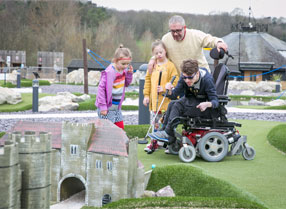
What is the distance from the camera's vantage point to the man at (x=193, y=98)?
18.4ft

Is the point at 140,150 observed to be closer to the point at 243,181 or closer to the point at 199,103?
the point at 199,103

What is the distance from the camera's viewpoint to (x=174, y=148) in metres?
6.15

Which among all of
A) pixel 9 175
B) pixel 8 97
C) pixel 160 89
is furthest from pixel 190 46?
pixel 8 97

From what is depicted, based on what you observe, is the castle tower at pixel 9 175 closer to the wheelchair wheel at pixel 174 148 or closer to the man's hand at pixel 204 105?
the man's hand at pixel 204 105

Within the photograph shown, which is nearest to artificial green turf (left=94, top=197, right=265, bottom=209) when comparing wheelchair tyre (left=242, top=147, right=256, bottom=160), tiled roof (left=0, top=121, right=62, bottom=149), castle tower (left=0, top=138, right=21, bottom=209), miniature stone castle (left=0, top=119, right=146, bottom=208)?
miniature stone castle (left=0, top=119, right=146, bottom=208)

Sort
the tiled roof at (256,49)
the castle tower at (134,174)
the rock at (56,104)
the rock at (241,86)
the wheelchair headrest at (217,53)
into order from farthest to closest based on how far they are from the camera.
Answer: the tiled roof at (256,49) → the rock at (241,86) → the rock at (56,104) → the wheelchair headrest at (217,53) → the castle tower at (134,174)

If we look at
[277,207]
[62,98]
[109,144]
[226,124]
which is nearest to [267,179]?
[277,207]

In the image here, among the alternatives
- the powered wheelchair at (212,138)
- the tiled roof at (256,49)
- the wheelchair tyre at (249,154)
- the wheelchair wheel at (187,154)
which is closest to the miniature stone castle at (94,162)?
the wheelchair wheel at (187,154)

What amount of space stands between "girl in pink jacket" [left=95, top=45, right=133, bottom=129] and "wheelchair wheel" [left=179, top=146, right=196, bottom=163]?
97cm

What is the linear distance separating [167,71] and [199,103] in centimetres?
88

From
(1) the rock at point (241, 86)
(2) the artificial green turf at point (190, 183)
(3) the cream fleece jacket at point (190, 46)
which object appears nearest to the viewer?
(2) the artificial green turf at point (190, 183)

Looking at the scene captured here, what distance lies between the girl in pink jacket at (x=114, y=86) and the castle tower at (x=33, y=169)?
2.85m

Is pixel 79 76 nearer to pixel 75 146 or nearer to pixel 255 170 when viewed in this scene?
pixel 255 170

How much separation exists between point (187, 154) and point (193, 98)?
72cm
